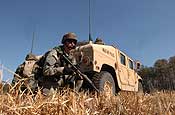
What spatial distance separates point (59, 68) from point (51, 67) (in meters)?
0.13

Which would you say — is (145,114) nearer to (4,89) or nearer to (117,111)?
(117,111)

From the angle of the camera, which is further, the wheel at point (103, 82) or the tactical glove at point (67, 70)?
the wheel at point (103, 82)

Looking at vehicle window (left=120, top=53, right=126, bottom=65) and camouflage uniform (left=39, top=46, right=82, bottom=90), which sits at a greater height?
vehicle window (left=120, top=53, right=126, bottom=65)

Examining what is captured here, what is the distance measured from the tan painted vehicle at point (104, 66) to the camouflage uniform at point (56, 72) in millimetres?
1031

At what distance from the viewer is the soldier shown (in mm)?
5152

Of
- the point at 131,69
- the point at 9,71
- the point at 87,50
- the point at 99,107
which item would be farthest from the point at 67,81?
the point at 131,69

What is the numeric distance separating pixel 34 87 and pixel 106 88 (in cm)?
278

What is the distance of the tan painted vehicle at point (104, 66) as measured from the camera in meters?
6.96

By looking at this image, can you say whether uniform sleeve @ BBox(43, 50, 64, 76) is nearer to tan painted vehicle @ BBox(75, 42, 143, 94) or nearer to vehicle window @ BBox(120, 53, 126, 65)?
tan painted vehicle @ BBox(75, 42, 143, 94)

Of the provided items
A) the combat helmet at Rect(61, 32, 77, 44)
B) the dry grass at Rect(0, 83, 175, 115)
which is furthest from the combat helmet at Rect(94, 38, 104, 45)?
the dry grass at Rect(0, 83, 175, 115)

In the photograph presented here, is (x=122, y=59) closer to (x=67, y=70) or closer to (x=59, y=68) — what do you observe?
(x=67, y=70)

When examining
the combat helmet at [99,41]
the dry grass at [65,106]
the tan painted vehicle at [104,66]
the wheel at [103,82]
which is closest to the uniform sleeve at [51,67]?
the tan painted vehicle at [104,66]

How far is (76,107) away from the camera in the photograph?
2361 mm

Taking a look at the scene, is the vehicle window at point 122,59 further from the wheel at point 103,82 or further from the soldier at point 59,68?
the soldier at point 59,68
